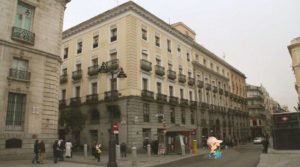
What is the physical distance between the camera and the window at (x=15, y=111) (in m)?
17.6

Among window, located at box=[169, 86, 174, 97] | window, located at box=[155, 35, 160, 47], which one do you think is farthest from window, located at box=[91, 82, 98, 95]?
window, located at box=[169, 86, 174, 97]

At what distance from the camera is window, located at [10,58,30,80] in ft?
59.6

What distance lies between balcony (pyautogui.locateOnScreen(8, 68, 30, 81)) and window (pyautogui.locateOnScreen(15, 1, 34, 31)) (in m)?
3.29

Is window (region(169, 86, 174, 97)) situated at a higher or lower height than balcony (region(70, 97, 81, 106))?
higher

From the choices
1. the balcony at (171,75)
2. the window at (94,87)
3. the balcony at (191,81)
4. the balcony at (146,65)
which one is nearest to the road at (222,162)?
the balcony at (146,65)

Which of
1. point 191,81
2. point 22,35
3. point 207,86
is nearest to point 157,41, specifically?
point 191,81

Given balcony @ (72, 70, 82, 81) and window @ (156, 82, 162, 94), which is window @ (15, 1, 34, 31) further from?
window @ (156, 82, 162, 94)

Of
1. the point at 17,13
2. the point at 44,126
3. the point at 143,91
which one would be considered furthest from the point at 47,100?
the point at 143,91

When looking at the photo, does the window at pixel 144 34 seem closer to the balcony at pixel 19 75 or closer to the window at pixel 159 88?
the window at pixel 159 88

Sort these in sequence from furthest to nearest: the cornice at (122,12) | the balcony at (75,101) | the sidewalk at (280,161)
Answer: the balcony at (75,101)
the cornice at (122,12)
the sidewalk at (280,161)

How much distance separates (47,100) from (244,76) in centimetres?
6017

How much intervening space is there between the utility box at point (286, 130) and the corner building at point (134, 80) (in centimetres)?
858

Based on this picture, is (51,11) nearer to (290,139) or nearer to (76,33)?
(76,33)

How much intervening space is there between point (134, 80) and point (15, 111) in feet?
45.3
